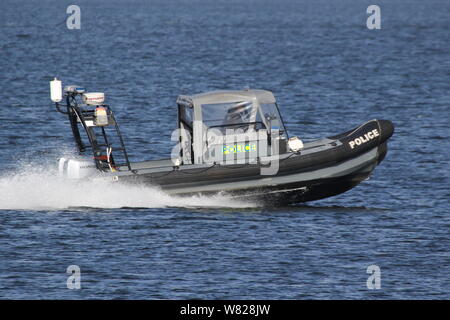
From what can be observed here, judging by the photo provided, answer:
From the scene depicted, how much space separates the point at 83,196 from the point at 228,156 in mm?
2815

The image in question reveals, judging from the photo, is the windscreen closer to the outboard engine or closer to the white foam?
the white foam

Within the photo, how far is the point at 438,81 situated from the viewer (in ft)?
161

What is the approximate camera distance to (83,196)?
65.2 feet

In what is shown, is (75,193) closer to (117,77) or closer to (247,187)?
(247,187)

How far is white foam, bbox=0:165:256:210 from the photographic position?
19.6 m

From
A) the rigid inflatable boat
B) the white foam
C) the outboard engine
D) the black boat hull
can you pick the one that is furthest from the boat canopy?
the outboard engine

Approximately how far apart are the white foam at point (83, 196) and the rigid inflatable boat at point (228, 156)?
174 millimetres

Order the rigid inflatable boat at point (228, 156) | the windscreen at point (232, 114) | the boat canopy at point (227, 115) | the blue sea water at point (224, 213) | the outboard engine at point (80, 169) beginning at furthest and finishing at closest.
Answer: the windscreen at point (232, 114)
the boat canopy at point (227, 115)
the rigid inflatable boat at point (228, 156)
the outboard engine at point (80, 169)
the blue sea water at point (224, 213)

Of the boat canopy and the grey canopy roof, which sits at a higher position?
the grey canopy roof

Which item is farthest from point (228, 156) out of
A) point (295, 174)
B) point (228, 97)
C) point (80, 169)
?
point (80, 169)

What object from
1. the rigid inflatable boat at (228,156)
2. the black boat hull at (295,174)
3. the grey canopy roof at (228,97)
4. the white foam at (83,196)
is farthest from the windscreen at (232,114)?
the white foam at (83,196)

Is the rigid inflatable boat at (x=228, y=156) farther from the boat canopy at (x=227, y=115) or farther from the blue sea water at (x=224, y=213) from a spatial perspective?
the blue sea water at (x=224, y=213)

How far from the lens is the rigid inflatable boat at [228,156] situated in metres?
19.5

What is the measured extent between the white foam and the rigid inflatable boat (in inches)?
6.9
